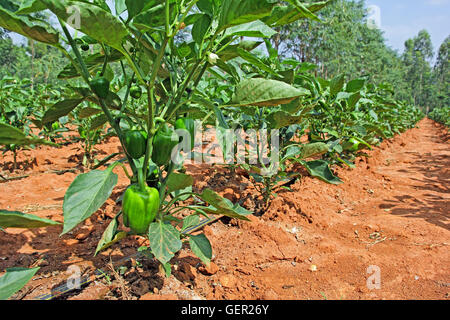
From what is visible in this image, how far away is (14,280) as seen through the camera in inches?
26.9

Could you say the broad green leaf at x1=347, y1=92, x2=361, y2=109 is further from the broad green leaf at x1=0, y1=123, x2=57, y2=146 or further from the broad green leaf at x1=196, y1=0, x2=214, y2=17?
the broad green leaf at x1=0, y1=123, x2=57, y2=146

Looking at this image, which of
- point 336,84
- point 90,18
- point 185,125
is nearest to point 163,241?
point 185,125

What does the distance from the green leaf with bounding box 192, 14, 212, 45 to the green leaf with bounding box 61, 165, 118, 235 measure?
Answer: 484mm

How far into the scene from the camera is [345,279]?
127 cm

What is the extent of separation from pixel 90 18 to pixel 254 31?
1.36 feet

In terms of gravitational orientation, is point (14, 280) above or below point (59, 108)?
below

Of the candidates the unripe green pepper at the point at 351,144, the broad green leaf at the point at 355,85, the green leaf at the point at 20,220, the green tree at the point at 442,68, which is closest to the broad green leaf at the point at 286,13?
the green leaf at the point at 20,220

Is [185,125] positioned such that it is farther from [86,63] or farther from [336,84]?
[336,84]

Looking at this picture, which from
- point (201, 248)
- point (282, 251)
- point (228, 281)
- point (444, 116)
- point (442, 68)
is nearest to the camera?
point (201, 248)

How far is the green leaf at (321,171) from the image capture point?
1.50 m

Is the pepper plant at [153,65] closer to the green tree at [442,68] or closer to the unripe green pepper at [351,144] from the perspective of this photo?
the unripe green pepper at [351,144]

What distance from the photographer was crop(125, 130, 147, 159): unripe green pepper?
84 centimetres

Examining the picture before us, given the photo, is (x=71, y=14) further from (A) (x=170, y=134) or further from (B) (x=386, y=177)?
(B) (x=386, y=177)
